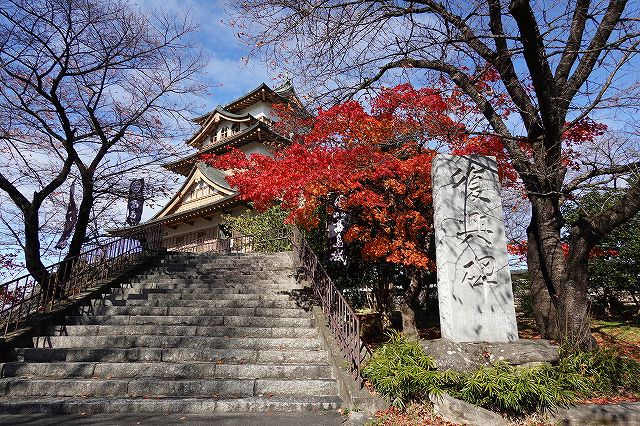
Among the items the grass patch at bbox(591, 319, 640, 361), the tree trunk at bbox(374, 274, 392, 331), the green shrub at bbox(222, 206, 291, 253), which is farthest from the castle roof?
the grass patch at bbox(591, 319, 640, 361)

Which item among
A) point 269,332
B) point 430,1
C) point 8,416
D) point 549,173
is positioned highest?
point 430,1

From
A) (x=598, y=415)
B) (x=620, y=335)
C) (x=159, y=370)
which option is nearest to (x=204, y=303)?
(x=159, y=370)

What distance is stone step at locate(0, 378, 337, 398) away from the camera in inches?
210

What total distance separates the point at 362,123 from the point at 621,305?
457 inches

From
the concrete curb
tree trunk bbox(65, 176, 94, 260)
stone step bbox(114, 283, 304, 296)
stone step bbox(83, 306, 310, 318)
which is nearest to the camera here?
the concrete curb

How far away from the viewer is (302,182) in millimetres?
8773

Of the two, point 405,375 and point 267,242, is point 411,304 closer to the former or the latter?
point 405,375

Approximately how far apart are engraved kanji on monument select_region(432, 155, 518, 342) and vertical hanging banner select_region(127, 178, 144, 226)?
25.2 ft

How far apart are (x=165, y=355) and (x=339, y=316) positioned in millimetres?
3101

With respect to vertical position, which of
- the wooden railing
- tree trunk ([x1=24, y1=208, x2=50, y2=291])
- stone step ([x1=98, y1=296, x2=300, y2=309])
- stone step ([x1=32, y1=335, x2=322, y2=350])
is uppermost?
the wooden railing

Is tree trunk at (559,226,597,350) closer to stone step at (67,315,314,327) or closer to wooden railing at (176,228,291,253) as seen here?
stone step at (67,315,314,327)

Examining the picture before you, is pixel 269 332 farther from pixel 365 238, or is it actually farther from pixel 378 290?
pixel 378 290

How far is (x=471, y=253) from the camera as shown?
5.50 meters

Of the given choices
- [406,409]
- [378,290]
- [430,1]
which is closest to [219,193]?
[378,290]
